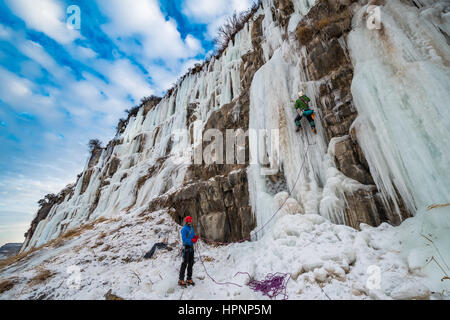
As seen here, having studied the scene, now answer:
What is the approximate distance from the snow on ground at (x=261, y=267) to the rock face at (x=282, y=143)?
657 millimetres

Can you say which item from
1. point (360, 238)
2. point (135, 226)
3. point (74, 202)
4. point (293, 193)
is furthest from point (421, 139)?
point (74, 202)

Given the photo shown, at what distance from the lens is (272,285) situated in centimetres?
323

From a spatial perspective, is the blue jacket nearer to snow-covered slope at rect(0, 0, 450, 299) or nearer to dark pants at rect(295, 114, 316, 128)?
snow-covered slope at rect(0, 0, 450, 299)

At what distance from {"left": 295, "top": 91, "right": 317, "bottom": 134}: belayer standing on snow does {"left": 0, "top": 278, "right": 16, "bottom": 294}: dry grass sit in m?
8.88

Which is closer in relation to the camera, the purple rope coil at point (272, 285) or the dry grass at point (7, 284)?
the purple rope coil at point (272, 285)

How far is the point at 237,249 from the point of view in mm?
5719

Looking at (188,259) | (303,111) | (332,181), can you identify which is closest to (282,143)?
(303,111)

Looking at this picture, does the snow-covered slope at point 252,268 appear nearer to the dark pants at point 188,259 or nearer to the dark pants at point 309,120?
the dark pants at point 188,259

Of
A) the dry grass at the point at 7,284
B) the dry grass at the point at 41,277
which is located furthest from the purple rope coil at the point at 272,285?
the dry grass at the point at 7,284

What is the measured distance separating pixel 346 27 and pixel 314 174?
5.18 m

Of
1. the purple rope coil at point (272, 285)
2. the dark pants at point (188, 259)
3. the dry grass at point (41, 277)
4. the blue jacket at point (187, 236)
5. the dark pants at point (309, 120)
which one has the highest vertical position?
the dark pants at point (309, 120)

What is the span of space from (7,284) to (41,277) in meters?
0.62

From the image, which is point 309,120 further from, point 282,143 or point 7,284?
point 7,284

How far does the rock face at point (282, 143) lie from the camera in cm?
457
